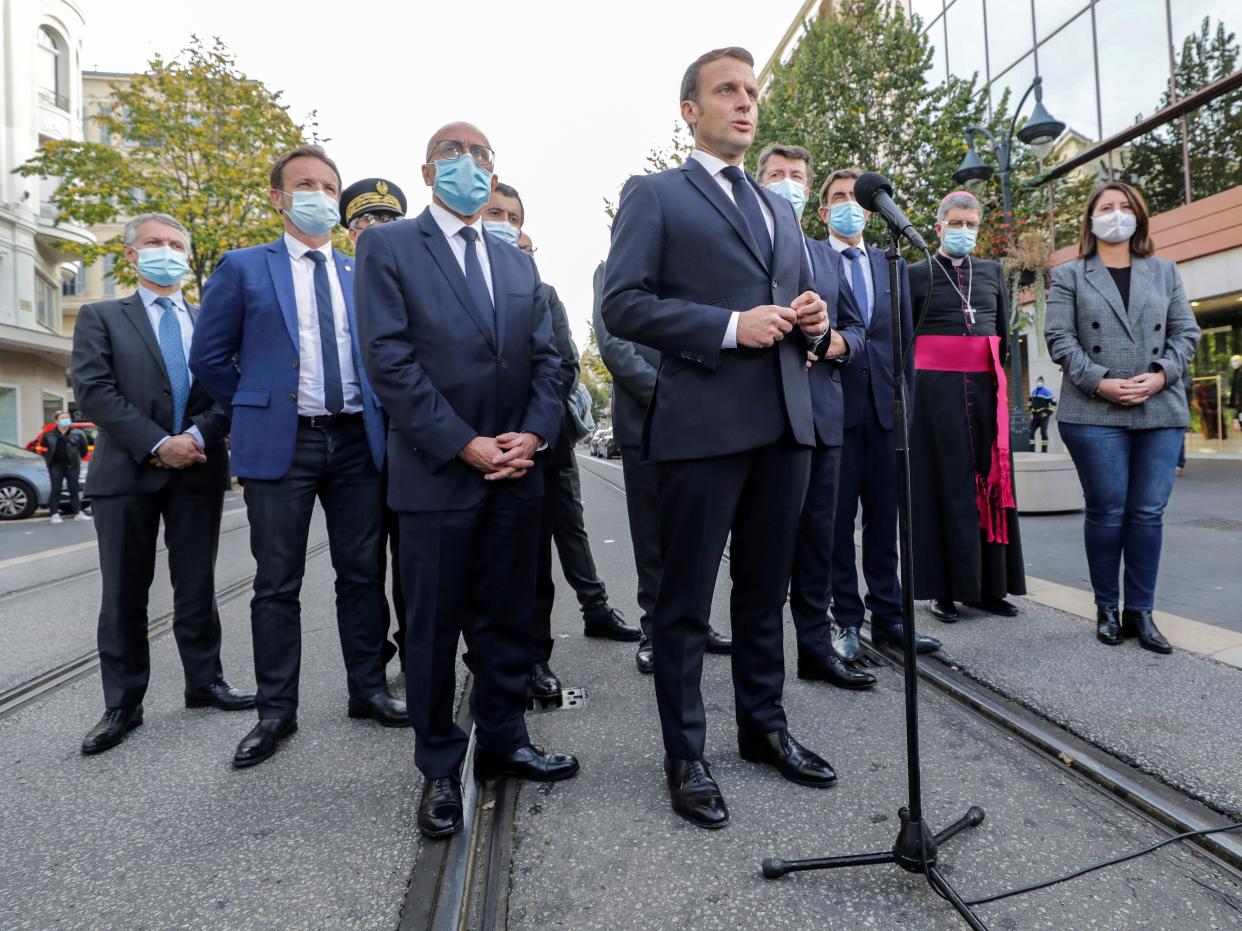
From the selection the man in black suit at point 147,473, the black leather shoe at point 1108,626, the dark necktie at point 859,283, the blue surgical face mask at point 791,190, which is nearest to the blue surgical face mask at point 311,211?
the man in black suit at point 147,473

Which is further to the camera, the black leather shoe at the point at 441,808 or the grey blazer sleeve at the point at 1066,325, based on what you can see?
the grey blazer sleeve at the point at 1066,325

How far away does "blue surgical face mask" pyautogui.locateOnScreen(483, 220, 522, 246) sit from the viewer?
3701 mm

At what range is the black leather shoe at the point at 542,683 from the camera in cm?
329

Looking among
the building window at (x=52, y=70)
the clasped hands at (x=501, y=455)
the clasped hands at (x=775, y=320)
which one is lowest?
the clasped hands at (x=501, y=455)

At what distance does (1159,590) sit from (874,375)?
2456 mm

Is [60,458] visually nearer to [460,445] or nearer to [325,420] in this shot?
[325,420]

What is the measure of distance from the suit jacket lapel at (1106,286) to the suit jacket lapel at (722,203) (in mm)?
2451

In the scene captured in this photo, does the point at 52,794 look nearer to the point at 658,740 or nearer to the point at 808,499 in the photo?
the point at 658,740

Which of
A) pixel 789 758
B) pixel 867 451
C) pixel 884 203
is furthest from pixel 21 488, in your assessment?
pixel 884 203

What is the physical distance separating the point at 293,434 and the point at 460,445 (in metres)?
0.91

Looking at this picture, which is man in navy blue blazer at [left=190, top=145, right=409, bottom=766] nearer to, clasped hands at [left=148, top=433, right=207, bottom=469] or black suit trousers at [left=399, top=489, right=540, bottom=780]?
clasped hands at [left=148, top=433, right=207, bottom=469]

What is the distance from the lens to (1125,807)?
219 cm

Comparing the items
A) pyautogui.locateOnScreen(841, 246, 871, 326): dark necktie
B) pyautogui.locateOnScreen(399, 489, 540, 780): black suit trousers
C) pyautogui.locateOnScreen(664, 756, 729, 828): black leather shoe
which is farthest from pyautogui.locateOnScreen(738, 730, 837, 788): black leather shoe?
pyautogui.locateOnScreen(841, 246, 871, 326): dark necktie

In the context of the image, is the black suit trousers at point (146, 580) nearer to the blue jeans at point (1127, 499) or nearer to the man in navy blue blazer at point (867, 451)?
the man in navy blue blazer at point (867, 451)
